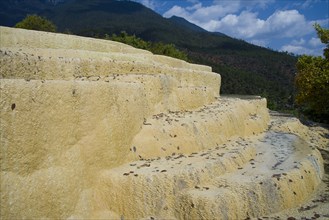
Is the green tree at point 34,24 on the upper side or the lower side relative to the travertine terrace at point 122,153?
upper

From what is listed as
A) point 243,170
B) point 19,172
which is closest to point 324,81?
point 243,170

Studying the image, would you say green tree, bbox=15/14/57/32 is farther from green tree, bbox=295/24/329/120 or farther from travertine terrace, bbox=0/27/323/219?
green tree, bbox=295/24/329/120

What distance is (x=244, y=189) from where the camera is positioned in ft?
50.8

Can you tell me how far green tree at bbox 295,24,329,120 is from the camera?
34.7m

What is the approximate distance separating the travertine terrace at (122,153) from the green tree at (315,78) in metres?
14.4

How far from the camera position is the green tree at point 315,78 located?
3472cm

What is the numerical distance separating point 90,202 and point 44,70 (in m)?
7.12

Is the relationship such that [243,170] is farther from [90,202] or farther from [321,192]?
[90,202]

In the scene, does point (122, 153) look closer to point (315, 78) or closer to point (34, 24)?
point (315, 78)

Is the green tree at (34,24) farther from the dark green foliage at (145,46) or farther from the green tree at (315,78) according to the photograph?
the green tree at (315,78)

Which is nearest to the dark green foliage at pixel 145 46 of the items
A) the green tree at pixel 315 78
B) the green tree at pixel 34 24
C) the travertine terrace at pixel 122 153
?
the green tree at pixel 34 24

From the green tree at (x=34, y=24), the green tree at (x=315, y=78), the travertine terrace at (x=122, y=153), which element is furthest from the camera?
the green tree at (x=34, y=24)

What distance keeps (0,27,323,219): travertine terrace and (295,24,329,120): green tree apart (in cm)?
1440

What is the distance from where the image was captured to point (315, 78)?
34.9 m
